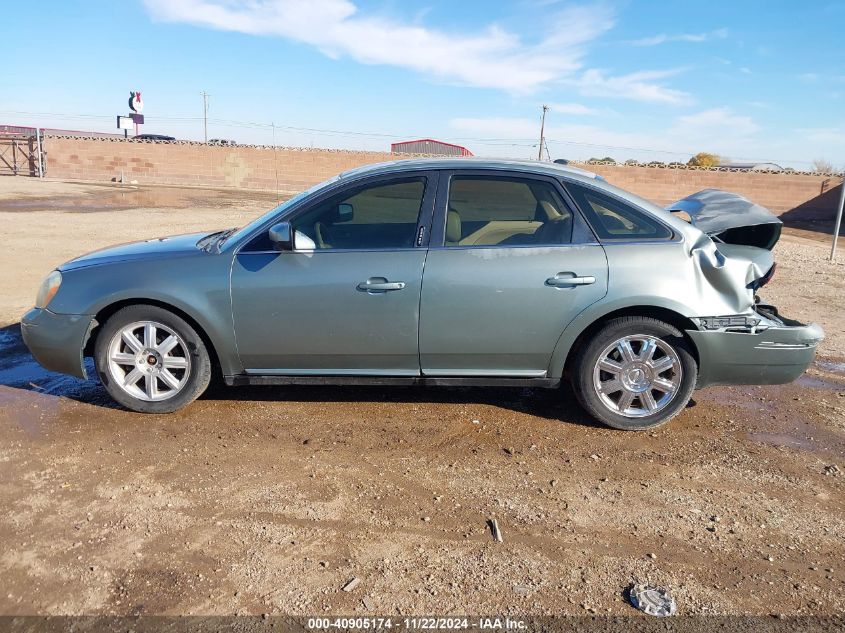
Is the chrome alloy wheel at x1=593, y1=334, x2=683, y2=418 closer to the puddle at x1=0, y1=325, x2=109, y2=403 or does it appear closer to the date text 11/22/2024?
the date text 11/22/2024

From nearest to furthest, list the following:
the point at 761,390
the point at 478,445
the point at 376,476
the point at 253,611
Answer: the point at 253,611 < the point at 376,476 < the point at 478,445 < the point at 761,390

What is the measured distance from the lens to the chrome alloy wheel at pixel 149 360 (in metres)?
4.33

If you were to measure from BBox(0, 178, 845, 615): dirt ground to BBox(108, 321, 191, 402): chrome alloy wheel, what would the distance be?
0.21 meters

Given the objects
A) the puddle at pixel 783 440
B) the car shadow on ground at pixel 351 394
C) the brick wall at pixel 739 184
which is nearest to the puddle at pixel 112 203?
the car shadow on ground at pixel 351 394

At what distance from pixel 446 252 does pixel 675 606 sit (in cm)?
240

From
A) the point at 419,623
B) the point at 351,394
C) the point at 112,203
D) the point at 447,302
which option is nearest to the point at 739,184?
the point at 112,203

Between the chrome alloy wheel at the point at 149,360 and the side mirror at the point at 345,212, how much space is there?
1356mm

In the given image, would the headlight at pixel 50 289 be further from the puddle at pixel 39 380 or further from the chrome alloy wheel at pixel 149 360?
the puddle at pixel 39 380

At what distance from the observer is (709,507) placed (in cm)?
348

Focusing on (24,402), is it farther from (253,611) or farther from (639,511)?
(639,511)

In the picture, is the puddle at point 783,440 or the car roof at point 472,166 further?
the car roof at point 472,166

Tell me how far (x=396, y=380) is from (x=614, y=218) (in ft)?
5.93

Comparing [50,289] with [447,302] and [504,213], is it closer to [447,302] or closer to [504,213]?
[447,302]

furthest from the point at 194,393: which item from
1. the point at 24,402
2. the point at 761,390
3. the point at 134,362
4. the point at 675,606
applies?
the point at 761,390
